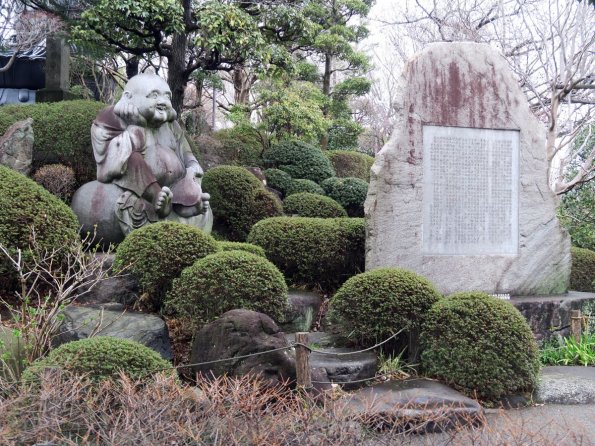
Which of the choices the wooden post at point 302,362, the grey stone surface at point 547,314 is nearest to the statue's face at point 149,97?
the wooden post at point 302,362

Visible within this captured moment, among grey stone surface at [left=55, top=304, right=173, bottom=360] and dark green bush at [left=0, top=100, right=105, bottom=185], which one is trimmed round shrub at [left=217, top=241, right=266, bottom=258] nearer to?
grey stone surface at [left=55, top=304, right=173, bottom=360]

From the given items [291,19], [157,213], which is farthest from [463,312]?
[291,19]

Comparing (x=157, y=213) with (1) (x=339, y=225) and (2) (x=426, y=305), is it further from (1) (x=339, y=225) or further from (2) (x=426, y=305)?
(2) (x=426, y=305)

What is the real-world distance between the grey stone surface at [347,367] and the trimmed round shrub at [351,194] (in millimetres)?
5931

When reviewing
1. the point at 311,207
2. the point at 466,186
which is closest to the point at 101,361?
the point at 466,186

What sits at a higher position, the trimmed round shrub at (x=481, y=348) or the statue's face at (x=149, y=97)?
the statue's face at (x=149, y=97)

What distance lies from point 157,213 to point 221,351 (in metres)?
2.94

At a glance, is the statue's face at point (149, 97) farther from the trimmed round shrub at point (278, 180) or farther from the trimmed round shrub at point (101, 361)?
the trimmed round shrub at point (278, 180)

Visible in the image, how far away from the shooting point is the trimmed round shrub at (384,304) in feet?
17.5

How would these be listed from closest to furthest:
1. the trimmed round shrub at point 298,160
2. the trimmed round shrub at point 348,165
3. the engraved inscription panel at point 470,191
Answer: the engraved inscription panel at point 470,191 → the trimmed round shrub at point 298,160 → the trimmed round shrub at point 348,165

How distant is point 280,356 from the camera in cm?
418

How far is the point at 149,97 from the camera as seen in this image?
6945 millimetres

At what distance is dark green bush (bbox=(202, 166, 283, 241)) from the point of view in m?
8.85

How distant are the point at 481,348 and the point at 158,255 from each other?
114 inches
